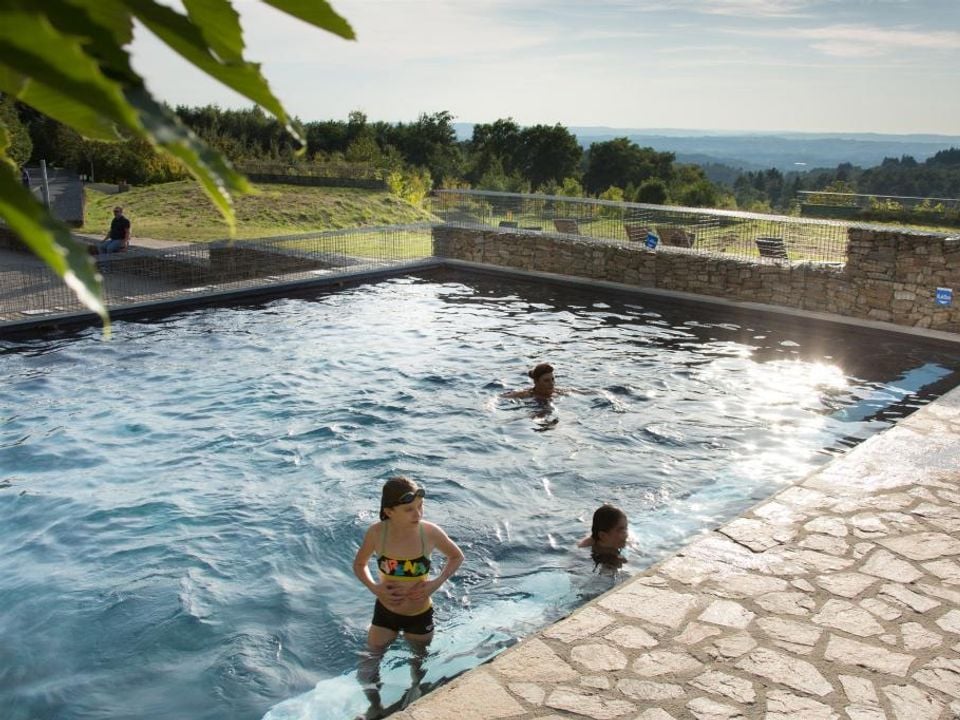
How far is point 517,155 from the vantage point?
295 feet

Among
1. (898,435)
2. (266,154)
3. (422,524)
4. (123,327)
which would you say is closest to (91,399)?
(123,327)

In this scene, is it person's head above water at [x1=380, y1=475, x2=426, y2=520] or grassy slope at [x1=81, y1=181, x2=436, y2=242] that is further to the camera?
grassy slope at [x1=81, y1=181, x2=436, y2=242]

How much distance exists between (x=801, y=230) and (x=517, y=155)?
244 feet

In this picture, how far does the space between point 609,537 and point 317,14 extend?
285 inches

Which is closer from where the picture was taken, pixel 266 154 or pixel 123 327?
pixel 123 327

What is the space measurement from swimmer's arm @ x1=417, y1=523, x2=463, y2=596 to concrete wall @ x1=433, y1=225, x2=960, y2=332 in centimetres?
1224

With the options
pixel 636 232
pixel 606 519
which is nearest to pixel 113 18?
pixel 606 519

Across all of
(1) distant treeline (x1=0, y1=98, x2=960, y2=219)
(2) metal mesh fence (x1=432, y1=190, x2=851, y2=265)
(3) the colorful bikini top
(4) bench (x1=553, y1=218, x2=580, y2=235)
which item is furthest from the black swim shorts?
(1) distant treeline (x1=0, y1=98, x2=960, y2=219)

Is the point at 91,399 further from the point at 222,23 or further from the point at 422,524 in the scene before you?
the point at 222,23

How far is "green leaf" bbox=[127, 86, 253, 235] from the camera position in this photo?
2.33ft

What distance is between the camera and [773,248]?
1786cm

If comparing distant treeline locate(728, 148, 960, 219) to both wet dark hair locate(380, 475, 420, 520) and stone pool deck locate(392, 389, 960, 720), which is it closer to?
stone pool deck locate(392, 389, 960, 720)

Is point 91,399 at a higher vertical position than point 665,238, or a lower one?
lower

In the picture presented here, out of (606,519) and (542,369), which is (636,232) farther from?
(606,519)
